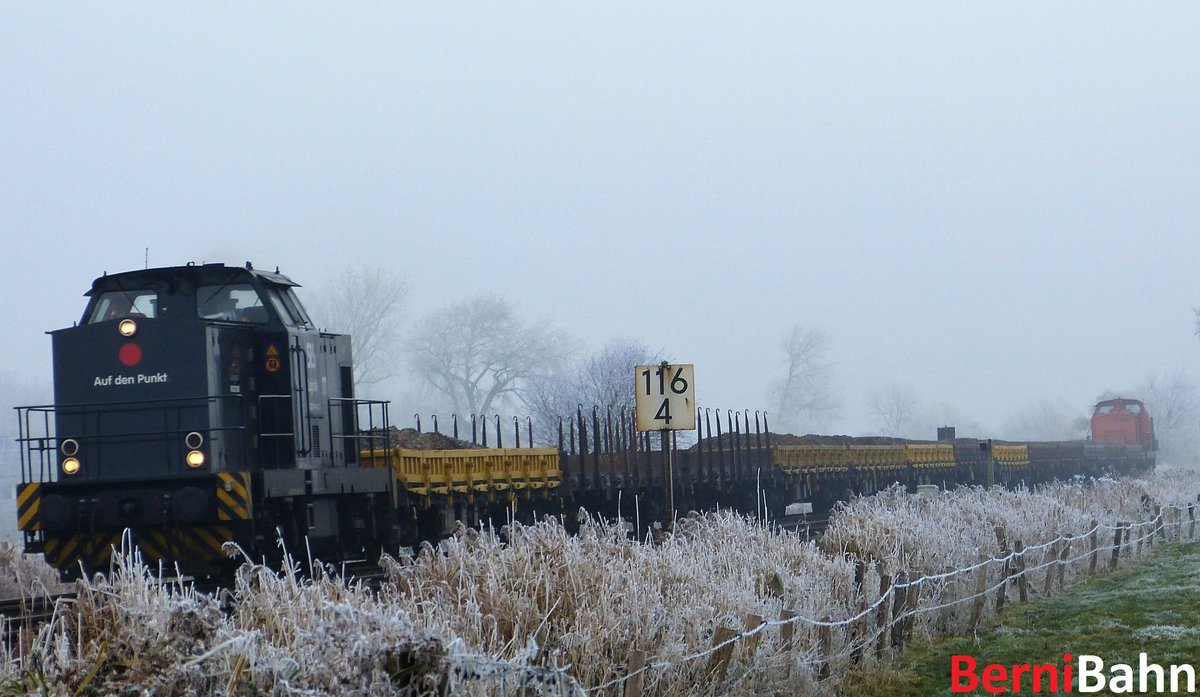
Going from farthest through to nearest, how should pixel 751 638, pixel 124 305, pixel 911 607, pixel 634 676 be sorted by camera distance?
pixel 124 305 < pixel 911 607 < pixel 751 638 < pixel 634 676

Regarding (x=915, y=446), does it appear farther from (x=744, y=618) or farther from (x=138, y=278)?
(x=744, y=618)

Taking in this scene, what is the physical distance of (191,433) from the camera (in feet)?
41.7

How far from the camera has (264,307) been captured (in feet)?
45.4

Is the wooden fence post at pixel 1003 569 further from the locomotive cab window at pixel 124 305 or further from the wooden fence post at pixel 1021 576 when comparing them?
the locomotive cab window at pixel 124 305

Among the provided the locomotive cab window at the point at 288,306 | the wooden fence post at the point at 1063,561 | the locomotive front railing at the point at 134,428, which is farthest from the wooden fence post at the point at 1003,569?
the locomotive cab window at the point at 288,306

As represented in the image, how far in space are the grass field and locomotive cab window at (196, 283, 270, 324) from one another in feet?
24.9

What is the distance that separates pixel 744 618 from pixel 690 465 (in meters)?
14.8

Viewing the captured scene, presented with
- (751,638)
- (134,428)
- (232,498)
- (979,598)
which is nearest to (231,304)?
(134,428)

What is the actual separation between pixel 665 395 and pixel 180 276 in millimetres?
5238

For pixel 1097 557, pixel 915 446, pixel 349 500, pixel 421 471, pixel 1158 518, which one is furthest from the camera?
pixel 915 446

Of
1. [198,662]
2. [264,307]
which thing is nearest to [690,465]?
[264,307]

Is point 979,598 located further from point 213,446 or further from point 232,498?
point 213,446

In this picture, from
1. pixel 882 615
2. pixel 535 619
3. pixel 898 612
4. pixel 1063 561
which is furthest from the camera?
pixel 1063 561

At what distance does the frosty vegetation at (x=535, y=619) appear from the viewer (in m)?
4.48
